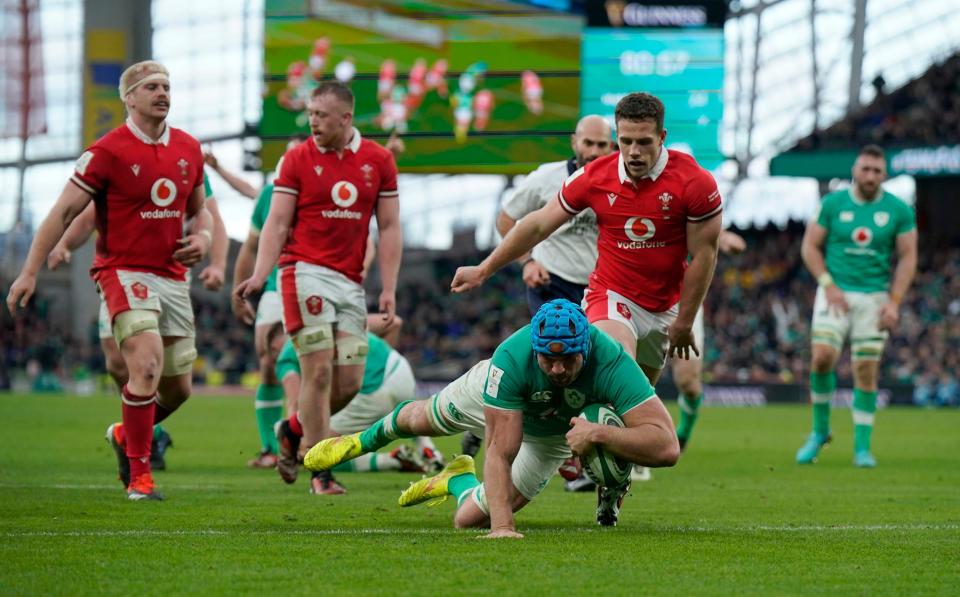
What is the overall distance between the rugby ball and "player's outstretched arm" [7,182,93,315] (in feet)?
10.7

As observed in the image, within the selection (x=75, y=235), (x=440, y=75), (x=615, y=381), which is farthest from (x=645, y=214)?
(x=440, y=75)

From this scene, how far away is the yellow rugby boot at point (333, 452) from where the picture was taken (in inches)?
301

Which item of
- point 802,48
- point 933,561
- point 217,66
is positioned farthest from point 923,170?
point 933,561

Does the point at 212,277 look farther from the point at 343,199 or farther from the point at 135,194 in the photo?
the point at 343,199

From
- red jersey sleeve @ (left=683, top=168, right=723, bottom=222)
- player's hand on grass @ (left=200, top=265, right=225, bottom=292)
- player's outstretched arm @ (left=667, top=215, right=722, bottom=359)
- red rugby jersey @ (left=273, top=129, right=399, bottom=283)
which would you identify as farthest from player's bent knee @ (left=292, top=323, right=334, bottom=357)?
red jersey sleeve @ (left=683, top=168, right=723, bottom=222)

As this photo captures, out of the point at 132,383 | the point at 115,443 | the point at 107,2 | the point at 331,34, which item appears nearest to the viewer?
the point at 132,383

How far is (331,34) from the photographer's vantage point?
28.7m

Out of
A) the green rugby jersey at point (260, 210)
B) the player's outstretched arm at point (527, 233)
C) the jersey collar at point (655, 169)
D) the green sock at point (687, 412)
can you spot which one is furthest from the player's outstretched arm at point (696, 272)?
the green sock at point (687, 412)

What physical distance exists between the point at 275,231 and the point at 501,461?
10.8 feet

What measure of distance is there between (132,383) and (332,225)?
1735 mm

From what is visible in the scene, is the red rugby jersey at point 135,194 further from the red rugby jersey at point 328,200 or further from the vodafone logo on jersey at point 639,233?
the vodafone logo on jersey at point 639,233

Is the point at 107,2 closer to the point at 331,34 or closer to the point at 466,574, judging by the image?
the point at 331,34

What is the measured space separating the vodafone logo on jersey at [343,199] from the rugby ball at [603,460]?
3.16 metres

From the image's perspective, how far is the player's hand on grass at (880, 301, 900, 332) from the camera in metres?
12.2
